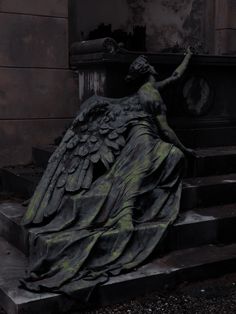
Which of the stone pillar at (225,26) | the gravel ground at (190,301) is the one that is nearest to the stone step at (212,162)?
the gravel ground at (190,301)

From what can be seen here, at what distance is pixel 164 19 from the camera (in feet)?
33.2

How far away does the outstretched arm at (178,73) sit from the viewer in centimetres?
597

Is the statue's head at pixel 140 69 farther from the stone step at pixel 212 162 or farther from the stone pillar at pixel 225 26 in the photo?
the stone pillar at pixel 225 26

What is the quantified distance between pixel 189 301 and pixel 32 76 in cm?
437

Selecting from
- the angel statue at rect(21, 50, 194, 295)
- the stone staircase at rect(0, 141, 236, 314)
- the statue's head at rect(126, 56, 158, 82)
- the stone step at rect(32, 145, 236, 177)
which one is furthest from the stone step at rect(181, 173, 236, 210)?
the statue's head at rect(126, 56, 158, 82)

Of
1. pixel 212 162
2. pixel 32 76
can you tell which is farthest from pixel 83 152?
pixel 32 76

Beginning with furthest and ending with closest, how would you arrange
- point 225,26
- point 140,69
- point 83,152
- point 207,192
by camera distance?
point 225,26
point 140,69
point 207,192
point 83,152

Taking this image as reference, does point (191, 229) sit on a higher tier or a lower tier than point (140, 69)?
lower

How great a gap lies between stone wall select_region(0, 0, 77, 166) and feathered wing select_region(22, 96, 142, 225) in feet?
7.21

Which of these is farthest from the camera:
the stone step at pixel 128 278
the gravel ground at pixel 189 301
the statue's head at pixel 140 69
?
the statue's head at pixel 140 69

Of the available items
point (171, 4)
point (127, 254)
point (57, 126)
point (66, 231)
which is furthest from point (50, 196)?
point (171, 4)

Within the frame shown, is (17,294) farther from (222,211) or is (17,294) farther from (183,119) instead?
(183,119)

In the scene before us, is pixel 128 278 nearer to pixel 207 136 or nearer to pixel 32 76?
pixel 207 136

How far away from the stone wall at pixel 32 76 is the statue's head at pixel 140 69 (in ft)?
7.19
